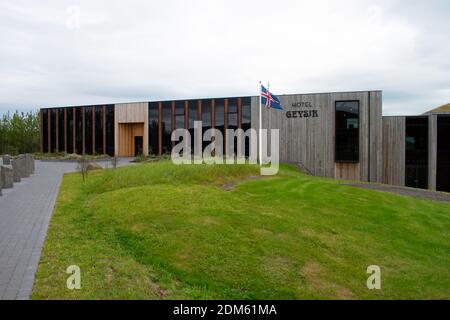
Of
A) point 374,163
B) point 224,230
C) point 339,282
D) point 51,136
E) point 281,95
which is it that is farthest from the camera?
point 51,136

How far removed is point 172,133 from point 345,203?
28.2 metres

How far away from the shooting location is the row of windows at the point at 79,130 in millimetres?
41969

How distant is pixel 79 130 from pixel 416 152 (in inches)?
1448

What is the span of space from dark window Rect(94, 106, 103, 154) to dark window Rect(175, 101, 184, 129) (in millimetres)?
10580

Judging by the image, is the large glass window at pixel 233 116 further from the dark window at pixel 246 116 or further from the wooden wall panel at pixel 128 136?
the wooden wall panel at pixel 128 136

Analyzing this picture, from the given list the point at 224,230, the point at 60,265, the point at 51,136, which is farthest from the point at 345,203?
the point at 51,136

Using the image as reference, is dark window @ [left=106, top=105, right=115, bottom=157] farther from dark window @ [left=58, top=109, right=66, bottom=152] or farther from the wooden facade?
the wooden facade

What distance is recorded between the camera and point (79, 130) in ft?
143

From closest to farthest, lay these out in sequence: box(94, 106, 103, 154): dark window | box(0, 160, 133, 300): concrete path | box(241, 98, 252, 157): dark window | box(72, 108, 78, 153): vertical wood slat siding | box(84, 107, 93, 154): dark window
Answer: box(0, 160, 133, 300): concrete path < box(241, 98, 252, 157): dark window < box(94, 106, 103, 154): dark window < box(84, 107, 93, 154): dark window < box(72, 108, 78, 153): vertical wood slat siding

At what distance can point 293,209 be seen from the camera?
10.1m

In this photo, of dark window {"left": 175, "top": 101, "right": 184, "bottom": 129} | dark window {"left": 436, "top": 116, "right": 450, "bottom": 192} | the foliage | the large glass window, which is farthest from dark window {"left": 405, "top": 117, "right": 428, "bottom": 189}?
the foliage

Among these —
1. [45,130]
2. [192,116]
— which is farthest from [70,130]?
[192,116]

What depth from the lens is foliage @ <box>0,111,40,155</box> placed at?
55.0m

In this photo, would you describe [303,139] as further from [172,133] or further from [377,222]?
[377,222]
